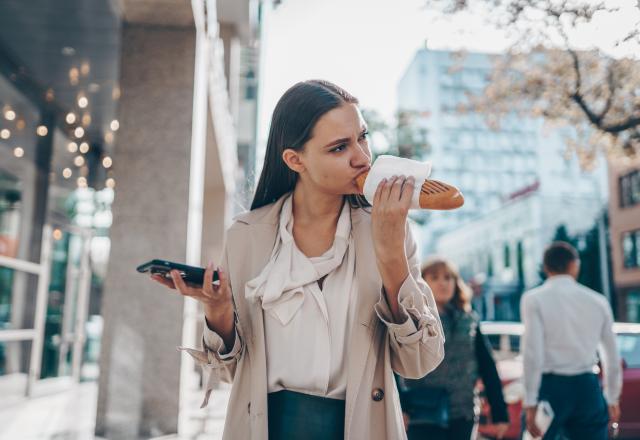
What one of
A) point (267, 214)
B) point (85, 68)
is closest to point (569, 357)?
point (267, 214)

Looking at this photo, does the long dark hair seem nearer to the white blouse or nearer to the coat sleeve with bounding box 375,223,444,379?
the white blouse

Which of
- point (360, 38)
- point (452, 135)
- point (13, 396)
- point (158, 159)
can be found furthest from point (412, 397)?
point (452, 135)

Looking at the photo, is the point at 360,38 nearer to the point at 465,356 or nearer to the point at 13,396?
the point at 465,356

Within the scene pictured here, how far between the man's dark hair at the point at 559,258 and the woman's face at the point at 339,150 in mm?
3670

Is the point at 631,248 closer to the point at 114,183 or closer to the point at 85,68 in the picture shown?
the point at 85,68

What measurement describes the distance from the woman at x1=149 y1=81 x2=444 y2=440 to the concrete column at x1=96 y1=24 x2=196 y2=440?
165 inches

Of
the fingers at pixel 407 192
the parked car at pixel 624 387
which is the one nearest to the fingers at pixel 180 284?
the fingers at pixel 407 192

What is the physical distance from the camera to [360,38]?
13.2ft

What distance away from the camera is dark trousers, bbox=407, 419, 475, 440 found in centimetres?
414

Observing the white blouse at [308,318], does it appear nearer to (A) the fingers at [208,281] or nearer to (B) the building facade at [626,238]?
(A) the fingers at [208,281]

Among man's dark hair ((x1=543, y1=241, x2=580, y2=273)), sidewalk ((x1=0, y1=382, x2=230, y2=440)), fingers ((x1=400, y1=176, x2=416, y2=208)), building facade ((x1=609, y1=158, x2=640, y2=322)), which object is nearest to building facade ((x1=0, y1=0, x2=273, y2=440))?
sidewalk ((x1=0, y1=382, x2=230, y2=440))

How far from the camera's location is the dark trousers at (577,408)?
4.50 metres

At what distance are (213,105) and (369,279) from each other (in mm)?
7253

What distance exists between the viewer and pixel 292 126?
194 centimetres
